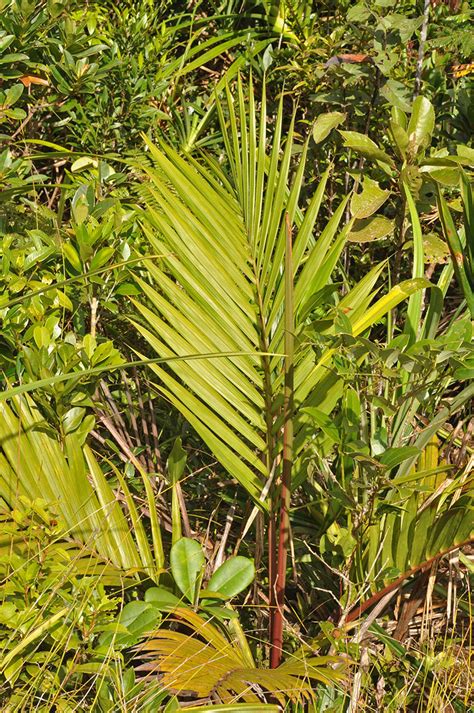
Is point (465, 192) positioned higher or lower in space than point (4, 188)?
lower

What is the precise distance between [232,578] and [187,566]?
3.6 inches

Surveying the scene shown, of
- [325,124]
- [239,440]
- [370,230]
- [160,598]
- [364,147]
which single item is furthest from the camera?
[325,124]

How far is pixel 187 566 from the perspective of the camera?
147 centimetres

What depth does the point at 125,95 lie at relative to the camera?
2.71 metres

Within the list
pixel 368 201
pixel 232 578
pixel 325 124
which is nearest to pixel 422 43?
pixel 325 124

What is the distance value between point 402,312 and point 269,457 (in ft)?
3.26

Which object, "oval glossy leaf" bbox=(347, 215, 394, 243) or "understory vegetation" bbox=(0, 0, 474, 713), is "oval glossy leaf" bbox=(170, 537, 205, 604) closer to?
"understory vegetation" bbox=(0, 0, 474, 713)

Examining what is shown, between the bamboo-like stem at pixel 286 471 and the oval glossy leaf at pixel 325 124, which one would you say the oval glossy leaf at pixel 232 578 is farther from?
the oval glossy leaf at pixel 325 124

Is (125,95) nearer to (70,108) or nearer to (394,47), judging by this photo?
(70,108)

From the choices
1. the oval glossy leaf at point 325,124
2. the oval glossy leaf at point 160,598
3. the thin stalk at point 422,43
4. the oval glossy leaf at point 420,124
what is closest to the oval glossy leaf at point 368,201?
the oval glossy leaf at point 420,124

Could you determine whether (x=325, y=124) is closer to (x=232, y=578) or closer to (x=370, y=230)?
(x=370, y=230)

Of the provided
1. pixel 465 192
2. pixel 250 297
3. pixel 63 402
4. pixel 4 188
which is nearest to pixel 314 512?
pixel 250 297

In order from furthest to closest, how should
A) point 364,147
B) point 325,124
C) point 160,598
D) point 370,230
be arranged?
point 325,124 → point 370,230 → point 364,147 → point 160,598

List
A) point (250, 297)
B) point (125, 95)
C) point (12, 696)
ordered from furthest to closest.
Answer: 1. point (125, 95)
2. point (250, 297)
3. point (12, 696)
